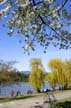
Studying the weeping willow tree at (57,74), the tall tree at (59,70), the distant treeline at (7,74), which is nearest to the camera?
the distant treeline at (7,74)

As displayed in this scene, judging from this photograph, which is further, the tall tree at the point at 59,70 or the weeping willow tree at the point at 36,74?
the tall tree at the point at 59,70

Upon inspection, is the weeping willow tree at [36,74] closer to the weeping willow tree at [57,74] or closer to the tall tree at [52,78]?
the tall tree at [52,78]

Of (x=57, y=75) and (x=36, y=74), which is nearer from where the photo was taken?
(x=36, y=74)

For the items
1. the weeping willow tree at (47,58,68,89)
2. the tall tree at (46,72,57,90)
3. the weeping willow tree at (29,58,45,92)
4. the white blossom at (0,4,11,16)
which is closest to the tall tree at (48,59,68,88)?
the weeping willow tree at (47,58,68,89)

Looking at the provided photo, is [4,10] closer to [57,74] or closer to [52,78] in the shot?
[57,74]

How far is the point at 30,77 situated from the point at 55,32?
53801mm

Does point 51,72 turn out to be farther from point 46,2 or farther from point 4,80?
point 46,2

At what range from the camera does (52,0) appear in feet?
45.5

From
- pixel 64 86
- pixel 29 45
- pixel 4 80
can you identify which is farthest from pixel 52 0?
pixel 64 86

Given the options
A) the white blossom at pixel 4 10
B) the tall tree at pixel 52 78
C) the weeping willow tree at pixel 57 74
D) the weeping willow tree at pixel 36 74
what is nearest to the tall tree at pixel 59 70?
the weeping willow tree at pixel 57 74

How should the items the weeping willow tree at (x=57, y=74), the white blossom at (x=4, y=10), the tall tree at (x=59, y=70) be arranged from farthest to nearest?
the weeping willow tree at (x=57, y=74), the tall tree at (x=59, y=70), the white blossom at (x=4, y=10)

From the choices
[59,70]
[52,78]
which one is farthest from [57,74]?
[52,78]

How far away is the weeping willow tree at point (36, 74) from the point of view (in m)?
68.8

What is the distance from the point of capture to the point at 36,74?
69.3 meters
